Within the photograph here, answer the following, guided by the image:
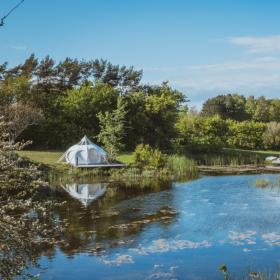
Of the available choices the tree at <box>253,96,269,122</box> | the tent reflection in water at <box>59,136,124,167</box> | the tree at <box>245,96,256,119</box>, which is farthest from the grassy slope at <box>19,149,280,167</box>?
the tree at <box>245,96,256,119</box>

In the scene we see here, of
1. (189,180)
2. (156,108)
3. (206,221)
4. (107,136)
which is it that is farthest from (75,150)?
(206,221)

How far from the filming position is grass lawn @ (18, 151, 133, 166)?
27570 millimetres

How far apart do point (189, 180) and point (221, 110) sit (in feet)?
110

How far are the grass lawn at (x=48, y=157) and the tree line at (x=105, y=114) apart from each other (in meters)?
0.84

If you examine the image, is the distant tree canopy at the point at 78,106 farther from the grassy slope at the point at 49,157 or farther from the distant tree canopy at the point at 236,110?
the distant tree canopy at the point at 236,110

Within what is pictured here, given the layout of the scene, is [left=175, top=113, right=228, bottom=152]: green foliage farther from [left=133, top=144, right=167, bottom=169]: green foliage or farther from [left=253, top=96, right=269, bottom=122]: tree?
[left=253, top=96, right=269, bottom=122]: tree

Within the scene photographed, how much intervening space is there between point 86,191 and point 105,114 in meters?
12.8

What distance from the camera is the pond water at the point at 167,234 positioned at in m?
10.4

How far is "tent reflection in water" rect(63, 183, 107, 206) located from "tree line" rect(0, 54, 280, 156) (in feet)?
21.4

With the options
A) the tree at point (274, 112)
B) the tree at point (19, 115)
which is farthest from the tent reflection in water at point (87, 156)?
the tree at point (274, 112)

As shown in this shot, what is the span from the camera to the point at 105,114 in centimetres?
3409

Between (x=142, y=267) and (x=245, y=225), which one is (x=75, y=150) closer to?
(x=245, y=225)

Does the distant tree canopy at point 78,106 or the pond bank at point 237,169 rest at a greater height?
the distant tree canopy at point 78,106

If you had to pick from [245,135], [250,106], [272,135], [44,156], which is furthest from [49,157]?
[250,106]
